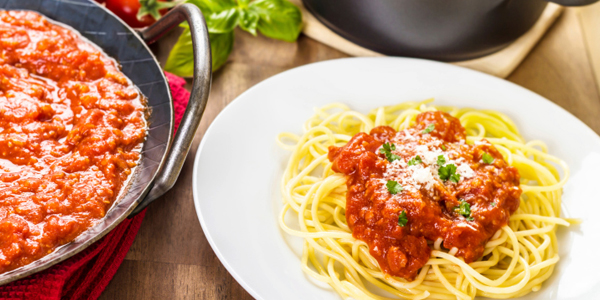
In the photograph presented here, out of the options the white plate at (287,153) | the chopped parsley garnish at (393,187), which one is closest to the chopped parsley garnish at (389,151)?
the chopped parsley garnish at (393,187)

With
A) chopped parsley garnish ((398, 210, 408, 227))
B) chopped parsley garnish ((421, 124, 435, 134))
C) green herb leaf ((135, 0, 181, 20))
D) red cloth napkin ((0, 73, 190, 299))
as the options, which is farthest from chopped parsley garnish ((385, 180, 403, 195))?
green herb leaf ((135, 0, 181, 20))

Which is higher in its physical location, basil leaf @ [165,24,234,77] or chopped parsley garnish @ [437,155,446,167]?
chopped parsley garnish @ [437,155,446,167]

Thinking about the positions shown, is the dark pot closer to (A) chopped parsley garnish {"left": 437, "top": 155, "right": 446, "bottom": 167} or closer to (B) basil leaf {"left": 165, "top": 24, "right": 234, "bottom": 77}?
(B) basil leaf {"left": 165, "top": 24, "right": 234, "bottom": 77}

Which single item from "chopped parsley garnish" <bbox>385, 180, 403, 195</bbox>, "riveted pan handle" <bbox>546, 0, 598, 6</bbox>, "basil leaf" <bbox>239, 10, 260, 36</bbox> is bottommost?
"chopped parsley garnish" <bbox>385, 180, 403, 195</bbox>

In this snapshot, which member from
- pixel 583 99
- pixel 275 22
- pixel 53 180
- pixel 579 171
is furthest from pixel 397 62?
pixel 53 180

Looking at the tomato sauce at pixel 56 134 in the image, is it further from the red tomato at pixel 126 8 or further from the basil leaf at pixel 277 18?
the basil leaf at pixel 277 18

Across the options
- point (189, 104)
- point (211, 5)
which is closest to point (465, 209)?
point (189, 104)

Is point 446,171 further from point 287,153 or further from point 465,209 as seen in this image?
point 287,153
